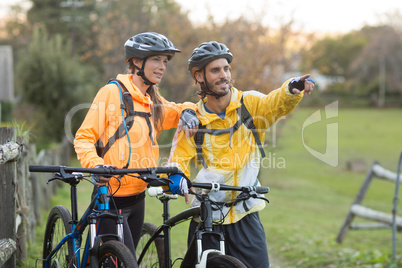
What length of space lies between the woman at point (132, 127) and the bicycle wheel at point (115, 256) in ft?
1.15

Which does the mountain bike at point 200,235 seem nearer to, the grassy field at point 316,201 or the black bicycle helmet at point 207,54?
the black bicycle helmet at point 207,54

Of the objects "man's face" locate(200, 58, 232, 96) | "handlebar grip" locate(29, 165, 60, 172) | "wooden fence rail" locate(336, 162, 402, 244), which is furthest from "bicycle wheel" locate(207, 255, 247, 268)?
"wooden fence rail" locate(336, 162, 402, 244)

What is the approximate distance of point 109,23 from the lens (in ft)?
95.6

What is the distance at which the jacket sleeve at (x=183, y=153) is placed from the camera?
4195mm

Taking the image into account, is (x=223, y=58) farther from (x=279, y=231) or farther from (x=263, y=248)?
(x=279, y=231)

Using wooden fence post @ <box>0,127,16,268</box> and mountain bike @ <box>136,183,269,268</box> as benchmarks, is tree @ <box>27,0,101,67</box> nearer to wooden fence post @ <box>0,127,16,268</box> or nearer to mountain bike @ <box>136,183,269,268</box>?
wooden fence post @ <box>0,127,16,268</box>

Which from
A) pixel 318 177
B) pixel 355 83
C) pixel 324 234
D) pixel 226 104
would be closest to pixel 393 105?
pixel 355 83

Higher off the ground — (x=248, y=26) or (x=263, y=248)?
(x=248, y=26)

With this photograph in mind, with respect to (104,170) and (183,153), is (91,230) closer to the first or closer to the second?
(104,170)

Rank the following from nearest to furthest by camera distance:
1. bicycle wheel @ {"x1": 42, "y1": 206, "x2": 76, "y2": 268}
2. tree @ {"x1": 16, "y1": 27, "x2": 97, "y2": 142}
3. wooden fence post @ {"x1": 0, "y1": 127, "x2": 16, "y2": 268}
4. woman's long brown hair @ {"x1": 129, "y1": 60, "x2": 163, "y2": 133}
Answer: bicycle wheel @ {"x1": 42, "y1": 206, "x2": 76, "y2": 268} → woman's long brown hair @ {"x1": 129, "y1": 60, "x2": 163, "y2": 133} → wooden fence post @ {"x1": 0, "y1": 127, "x2": 16, "y2": 268} → tree @ {"x1": 16, "y1": 27, "x2": 97, "y2": 142}

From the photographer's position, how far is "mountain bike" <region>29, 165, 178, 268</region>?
3506 mm

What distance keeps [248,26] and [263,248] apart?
56.6 feet

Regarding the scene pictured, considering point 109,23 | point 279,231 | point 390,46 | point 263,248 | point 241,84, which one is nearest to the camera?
point 263,248

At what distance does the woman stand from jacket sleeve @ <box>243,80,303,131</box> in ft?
1.54
